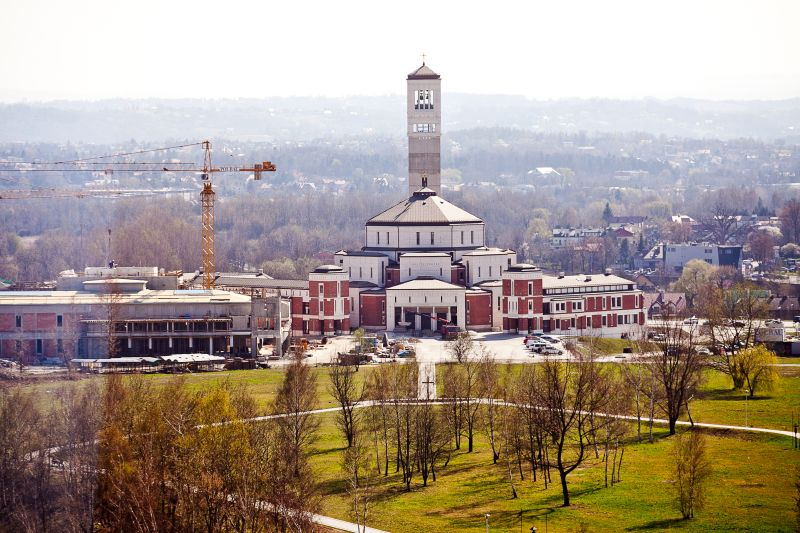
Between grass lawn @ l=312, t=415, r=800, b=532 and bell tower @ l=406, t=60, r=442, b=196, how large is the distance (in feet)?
152

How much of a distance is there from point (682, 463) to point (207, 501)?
13.2 metres

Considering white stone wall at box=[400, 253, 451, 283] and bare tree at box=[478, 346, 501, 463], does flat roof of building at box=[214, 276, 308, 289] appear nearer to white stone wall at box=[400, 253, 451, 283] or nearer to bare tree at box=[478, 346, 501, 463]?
white stone wall at box=[400, 253, 451, 283]

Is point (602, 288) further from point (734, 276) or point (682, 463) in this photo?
point (682, 463)

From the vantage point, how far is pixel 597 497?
150 ft

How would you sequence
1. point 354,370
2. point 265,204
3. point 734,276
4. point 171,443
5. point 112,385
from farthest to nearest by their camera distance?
point 265,204 → point 734,276 → point 354,370 → point 112,385 → point 171,443

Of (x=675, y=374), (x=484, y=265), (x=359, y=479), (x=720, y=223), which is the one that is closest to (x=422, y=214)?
(x=484, y=265)

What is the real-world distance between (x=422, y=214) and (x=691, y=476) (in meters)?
47.1

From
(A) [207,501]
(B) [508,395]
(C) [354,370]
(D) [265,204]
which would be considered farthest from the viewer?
(D) [265,204]

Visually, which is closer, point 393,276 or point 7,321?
point 7,321

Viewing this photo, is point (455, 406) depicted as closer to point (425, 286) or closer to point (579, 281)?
point (425, 286)

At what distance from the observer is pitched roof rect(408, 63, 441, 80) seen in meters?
97.0

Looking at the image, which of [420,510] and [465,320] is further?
[465,320]

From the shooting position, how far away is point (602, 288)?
87.0m

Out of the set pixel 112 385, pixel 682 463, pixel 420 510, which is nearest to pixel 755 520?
pixel 682 463
